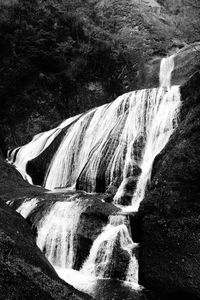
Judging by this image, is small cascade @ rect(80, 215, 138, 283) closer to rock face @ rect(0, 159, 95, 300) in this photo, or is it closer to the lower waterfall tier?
the lower waterfall tier

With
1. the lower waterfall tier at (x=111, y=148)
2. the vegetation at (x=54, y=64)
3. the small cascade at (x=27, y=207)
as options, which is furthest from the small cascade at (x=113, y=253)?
the vegetation at (x=54, y=64)

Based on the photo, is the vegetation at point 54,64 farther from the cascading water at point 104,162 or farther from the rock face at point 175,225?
the rock face at point 175,225

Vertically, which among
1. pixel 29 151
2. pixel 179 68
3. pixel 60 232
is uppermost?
pixel 179 68

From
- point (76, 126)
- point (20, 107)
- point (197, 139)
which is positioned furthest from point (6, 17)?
point (197, 139)

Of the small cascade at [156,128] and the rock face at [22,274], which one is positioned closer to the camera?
the rock face at [22,274]

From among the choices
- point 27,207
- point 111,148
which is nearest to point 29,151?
point 111,148

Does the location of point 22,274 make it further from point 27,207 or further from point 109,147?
point 109,147

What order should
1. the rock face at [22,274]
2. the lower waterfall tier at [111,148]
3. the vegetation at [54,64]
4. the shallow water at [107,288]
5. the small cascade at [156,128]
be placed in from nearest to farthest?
the rock face at [22,274] → the shallow water at [107,288] → the small cascade at [156,128] → the lower waterfall tier at [111,148] → the vegetation at [54,64]
